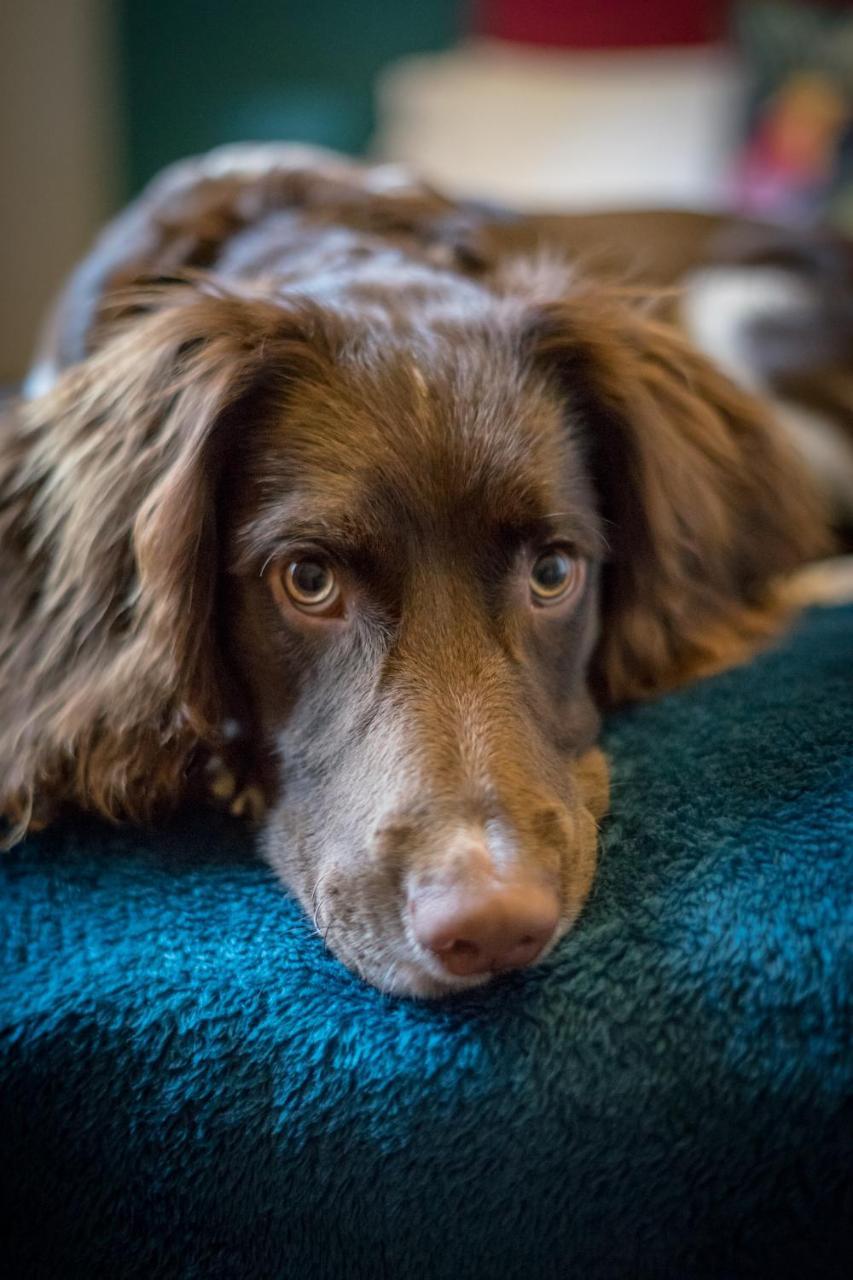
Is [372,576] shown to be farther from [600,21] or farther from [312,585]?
[600,21]

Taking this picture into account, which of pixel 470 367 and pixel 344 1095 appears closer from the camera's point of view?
pixel 344 1095

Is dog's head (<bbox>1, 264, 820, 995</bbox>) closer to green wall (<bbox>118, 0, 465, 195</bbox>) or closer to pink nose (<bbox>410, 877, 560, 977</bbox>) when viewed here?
pink nose (<bbox>410, 877, 560, 977</bbox>)

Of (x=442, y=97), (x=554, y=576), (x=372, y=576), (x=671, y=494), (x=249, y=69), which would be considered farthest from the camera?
(x=249, y=69)

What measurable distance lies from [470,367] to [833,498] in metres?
1.14

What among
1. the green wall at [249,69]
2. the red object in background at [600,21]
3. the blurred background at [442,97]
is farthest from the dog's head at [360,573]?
Answer: the red object in background at [600,21]

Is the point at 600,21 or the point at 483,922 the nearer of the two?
the point at 483,922

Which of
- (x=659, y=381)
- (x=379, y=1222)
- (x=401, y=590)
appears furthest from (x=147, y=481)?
(x=379, y=1222)

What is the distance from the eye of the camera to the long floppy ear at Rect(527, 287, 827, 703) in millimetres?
1510

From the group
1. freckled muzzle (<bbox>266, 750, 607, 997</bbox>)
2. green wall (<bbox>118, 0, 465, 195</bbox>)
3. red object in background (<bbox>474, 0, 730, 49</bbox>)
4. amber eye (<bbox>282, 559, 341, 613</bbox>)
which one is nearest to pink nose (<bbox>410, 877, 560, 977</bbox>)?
freckled muzzle (<bbox>266, 750, 607, 997</bbox>)

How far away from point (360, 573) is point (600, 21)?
10.6 feet

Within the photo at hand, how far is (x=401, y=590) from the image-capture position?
1281 millimetres

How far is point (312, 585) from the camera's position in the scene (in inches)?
51.5

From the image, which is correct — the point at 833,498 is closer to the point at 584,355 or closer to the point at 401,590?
the point at 584,355

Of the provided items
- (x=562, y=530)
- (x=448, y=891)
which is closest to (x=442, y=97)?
(x=562, y=530)
